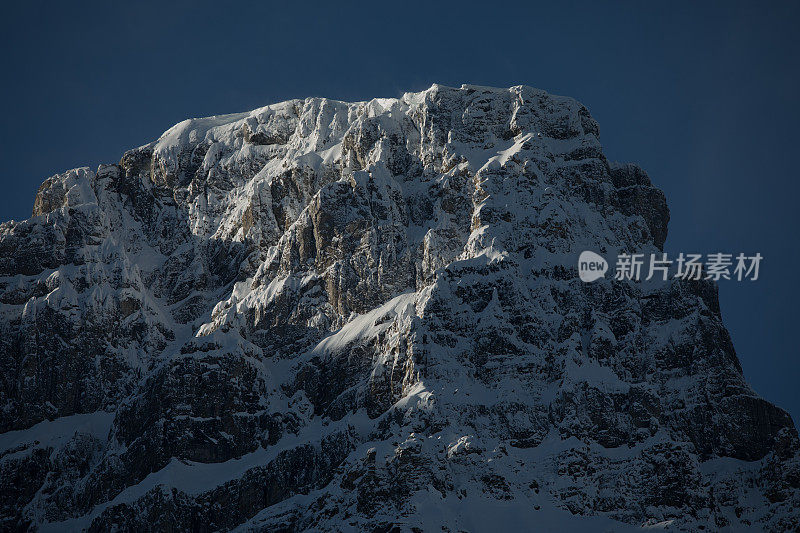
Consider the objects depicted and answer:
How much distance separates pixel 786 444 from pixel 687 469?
16.4 m

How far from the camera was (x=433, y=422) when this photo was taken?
196625 millimetres

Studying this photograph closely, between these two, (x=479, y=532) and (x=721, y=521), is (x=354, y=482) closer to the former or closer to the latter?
(x=479, y=532)

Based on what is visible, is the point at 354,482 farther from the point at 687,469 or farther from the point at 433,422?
the point at 687,469

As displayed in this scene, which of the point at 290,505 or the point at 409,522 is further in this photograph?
the point at 290,505

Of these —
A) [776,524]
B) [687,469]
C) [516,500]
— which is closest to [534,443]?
[516,500]

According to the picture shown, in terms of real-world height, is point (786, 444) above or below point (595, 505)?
above

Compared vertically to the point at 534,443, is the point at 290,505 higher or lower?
lower

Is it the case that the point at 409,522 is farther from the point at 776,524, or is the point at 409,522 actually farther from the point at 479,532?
the point at 776,524

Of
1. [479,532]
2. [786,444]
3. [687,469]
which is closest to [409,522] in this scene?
[479,532]

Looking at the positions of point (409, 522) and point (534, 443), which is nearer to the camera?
point (409, 522)

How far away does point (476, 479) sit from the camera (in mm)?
193500

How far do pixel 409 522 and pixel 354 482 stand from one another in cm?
1024

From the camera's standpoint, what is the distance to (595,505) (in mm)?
191750

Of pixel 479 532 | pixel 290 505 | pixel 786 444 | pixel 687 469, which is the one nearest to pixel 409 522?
pixel 479 532
